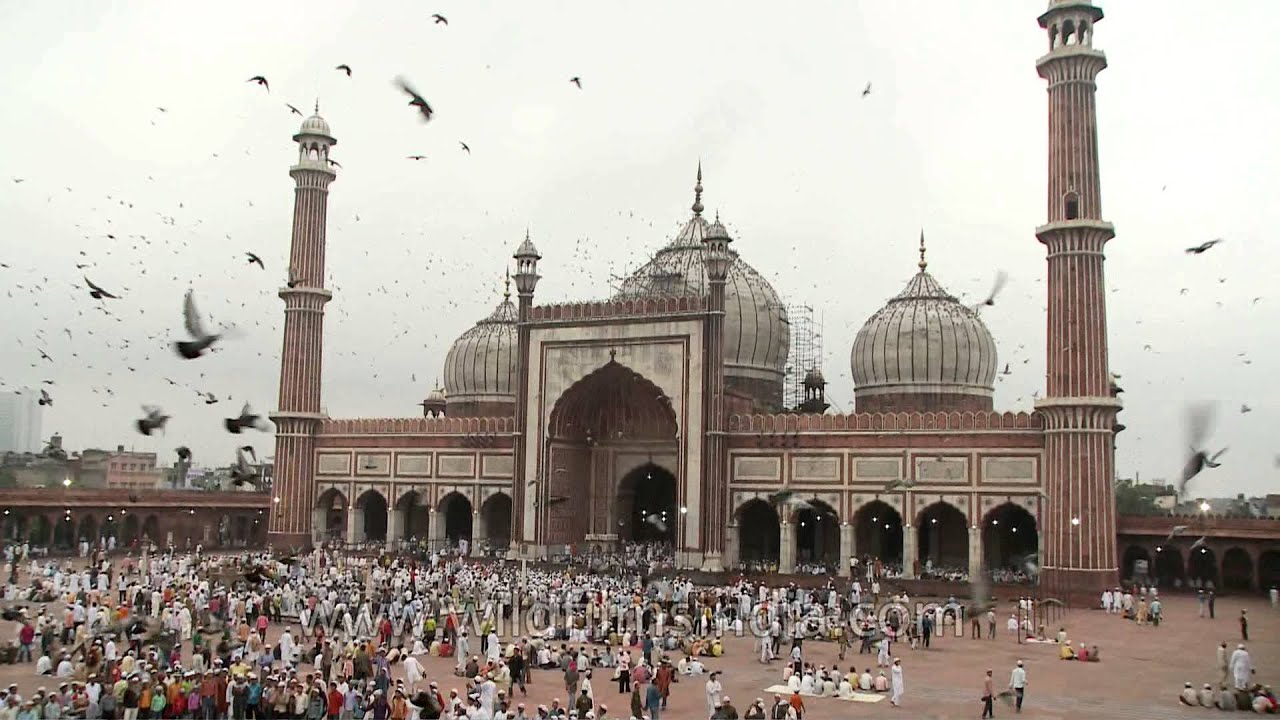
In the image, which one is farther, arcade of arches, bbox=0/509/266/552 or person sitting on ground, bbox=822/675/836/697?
arcade of arches, bbox=0/509/266/552

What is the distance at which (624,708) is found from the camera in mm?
15914

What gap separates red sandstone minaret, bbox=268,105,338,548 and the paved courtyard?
18986 millimetres

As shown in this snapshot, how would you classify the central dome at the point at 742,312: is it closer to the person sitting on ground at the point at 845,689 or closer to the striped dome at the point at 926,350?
the striped dome at the point at 926,350

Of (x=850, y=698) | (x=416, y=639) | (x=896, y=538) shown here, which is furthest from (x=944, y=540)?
(x=416, y=639)

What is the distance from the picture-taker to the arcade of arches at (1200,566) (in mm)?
32219

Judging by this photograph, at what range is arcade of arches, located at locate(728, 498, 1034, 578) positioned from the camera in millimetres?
31453

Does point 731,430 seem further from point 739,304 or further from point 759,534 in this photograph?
point 739,304

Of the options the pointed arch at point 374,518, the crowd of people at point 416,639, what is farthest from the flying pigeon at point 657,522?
the pointed arch at point 374,518

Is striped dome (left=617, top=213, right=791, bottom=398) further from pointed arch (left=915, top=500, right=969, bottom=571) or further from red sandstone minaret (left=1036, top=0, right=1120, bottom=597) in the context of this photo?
red sandstone minaret (left=1036, top=0, right=1120, bottom=597)

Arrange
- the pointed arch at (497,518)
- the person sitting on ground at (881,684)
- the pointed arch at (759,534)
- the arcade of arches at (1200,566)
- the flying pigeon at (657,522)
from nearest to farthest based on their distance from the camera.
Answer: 1. the person sitting on ground at (881,684)
2. the flying pigeon at (657,522)
3. the arcade of arches at (1200,566)
4. the pointed arch at (759,534)
5. the pointed arch at (497,518)

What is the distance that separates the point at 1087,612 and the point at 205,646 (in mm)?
19695

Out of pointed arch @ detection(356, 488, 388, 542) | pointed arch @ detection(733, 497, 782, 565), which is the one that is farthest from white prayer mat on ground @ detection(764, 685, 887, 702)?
pointed arch @ detection(356, 488, 388, 542)

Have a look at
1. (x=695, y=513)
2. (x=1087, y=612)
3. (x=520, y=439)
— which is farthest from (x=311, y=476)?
(x=1087, y=612)

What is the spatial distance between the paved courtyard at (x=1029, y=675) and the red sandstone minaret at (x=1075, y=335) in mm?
3937
